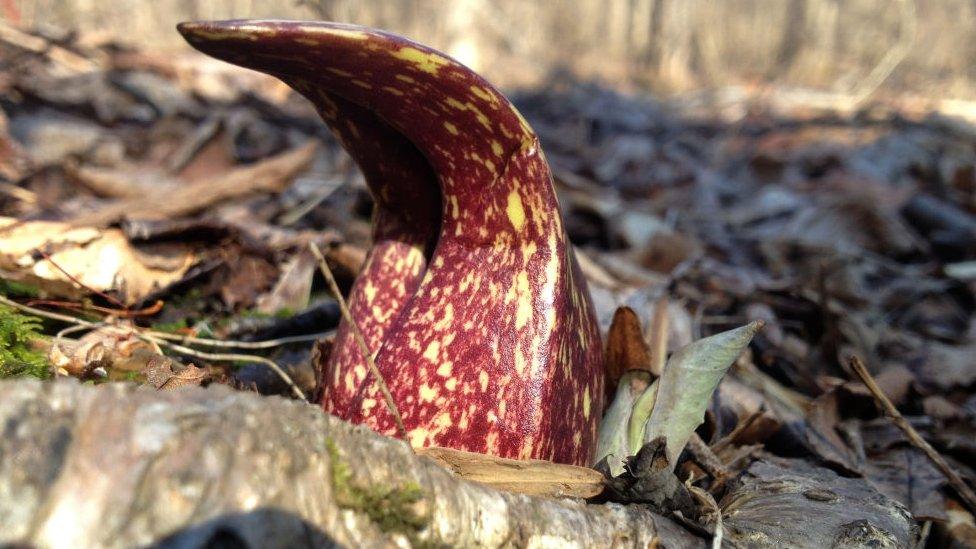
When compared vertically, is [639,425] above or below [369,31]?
below

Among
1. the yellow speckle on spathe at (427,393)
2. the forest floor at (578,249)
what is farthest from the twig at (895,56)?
the yellow speckle on spathe at (427,393)

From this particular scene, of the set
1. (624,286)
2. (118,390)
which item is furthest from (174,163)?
(118,390)

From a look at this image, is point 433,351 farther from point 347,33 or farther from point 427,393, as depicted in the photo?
point 347,33

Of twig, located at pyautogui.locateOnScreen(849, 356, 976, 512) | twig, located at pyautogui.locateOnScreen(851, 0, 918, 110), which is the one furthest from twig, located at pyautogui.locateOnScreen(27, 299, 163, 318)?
twig, located at pyautogui.locateOnScreen(851, 0, 918, 110)

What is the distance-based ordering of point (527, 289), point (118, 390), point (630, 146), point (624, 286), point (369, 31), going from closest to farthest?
point (118, 390) < point (369, 31) < point (527, 289) < point (624, 286) < point (630, 146)

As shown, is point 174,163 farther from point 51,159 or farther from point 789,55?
point 789,55

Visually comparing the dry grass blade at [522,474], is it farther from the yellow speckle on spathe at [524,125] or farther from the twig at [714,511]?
the yellow speckle on spathe at [524,125]

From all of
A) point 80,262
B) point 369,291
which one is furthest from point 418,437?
point 80,262

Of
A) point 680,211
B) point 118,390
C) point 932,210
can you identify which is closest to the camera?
point 118,390
